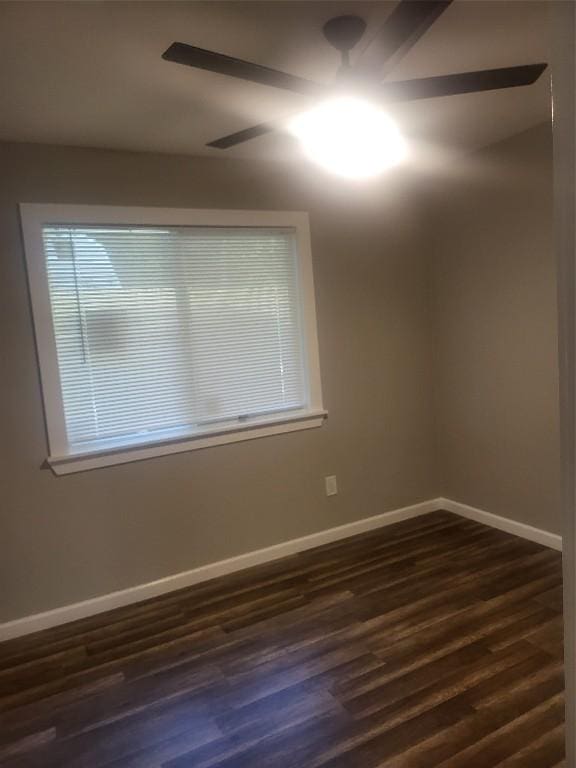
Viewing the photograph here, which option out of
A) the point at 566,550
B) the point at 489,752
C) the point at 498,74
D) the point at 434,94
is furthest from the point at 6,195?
the point at 489,752

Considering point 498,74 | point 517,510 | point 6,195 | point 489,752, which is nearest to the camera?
point 498,74

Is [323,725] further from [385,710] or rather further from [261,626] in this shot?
[261,626]

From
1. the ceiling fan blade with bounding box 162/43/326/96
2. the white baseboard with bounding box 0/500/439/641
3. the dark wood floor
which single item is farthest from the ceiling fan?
the white baseboard with bounding box 0/500/439/641

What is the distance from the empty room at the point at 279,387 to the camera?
190 cm

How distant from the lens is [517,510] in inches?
138

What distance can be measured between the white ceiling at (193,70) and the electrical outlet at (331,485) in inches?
79.8

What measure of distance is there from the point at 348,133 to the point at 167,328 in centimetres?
156

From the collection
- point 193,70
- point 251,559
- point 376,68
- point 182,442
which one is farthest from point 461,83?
point 251,559

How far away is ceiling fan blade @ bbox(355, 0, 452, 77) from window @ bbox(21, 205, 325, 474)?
1660mm

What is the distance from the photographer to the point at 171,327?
3090 mm

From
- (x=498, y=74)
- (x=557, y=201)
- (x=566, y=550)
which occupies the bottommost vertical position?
(x=566, y=550)

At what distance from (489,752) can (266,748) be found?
0.75 m

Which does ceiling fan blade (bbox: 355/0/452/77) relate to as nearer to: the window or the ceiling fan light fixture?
the ceiling fan light fixture

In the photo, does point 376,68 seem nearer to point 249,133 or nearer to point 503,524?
point 249,133
